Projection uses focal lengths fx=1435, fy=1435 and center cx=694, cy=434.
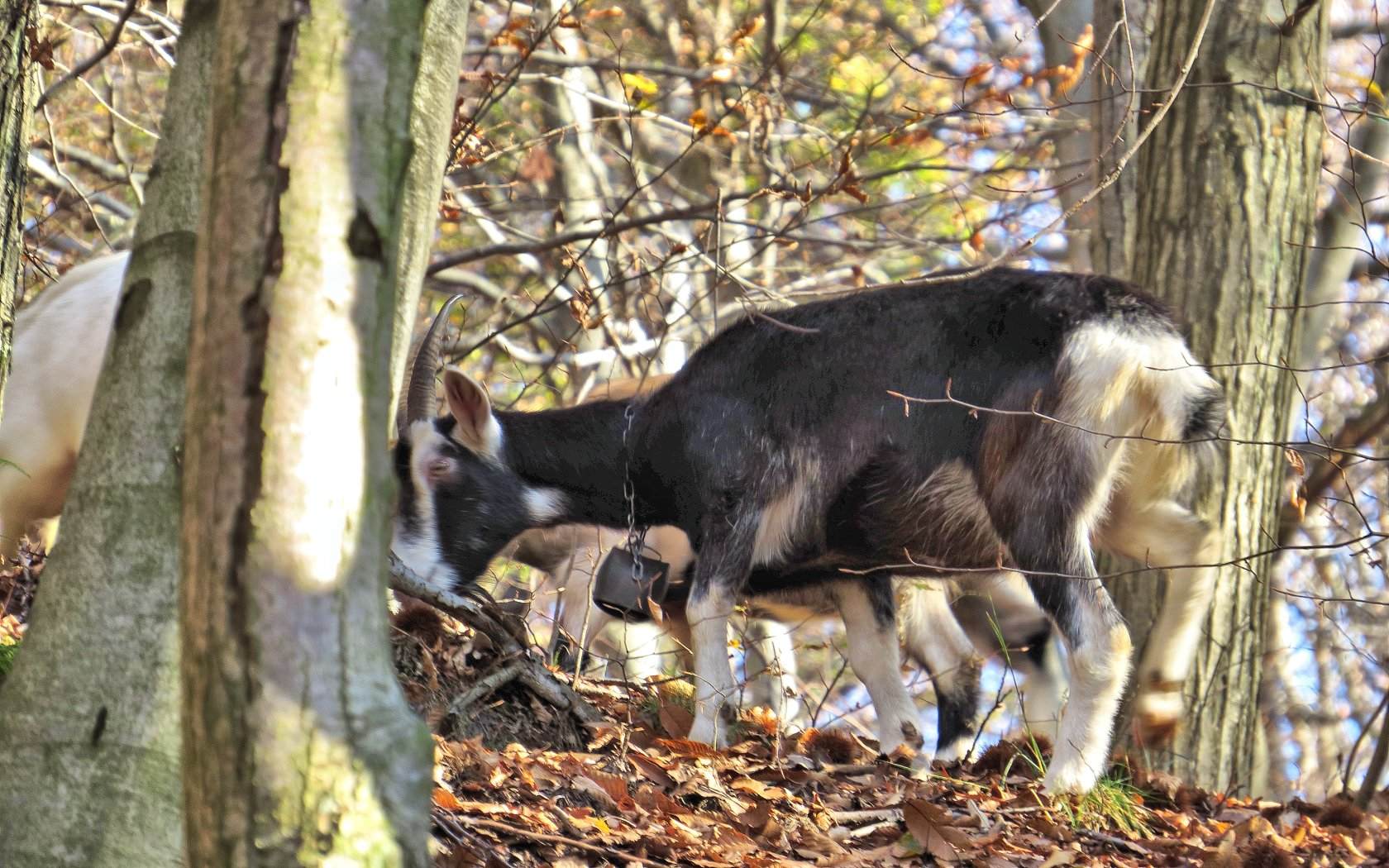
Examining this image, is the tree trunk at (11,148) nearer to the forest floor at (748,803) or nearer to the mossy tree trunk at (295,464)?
the forest floor at (748,803)

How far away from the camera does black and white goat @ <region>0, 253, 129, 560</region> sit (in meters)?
5.84

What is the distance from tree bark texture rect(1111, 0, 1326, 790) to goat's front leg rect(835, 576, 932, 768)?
1085 millimetres

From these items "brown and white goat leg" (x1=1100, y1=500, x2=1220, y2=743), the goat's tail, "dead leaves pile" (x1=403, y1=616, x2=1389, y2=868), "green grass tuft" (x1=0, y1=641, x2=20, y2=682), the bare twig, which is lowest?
"dead leaves pile" (x1=403, y1=616, x2=1389, y2=868)

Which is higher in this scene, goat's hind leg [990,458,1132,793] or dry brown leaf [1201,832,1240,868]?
goat's hind leg [990,458,1132,793]

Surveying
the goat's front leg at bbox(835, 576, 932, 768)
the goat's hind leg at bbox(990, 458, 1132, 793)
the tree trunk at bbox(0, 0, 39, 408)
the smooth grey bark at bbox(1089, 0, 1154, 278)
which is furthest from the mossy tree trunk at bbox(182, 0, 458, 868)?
the smooth grey bark at bbox(1089, 0, 1154, 278)

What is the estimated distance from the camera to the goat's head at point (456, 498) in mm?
6656

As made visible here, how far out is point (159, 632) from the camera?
2.88m

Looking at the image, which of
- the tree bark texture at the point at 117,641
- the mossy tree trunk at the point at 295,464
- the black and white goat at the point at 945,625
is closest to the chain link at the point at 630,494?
the black and white goat at the point at 945,625

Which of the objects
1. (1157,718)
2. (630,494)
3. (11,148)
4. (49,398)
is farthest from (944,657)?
(11,148)

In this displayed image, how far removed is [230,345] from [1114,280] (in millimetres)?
4295

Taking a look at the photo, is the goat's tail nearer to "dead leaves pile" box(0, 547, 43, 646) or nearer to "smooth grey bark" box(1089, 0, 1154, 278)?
"smooth grey bark" box(1089, 0, 1154, 278)

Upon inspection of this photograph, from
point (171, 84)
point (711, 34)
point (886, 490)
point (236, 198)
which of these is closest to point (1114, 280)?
A: point (886, 490)

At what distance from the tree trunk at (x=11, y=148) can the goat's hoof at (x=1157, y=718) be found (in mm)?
4514

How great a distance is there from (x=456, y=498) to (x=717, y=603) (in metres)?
1.47
